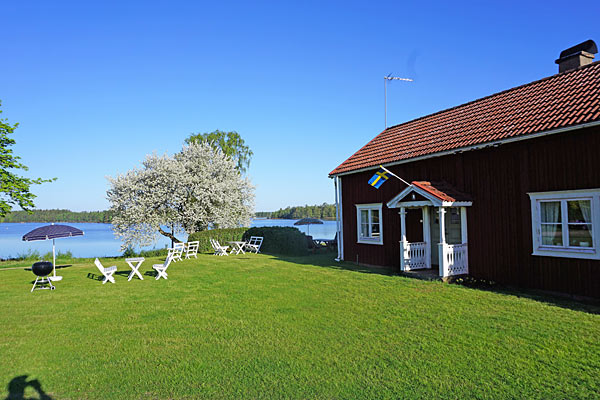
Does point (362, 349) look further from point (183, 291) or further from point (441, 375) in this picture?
point (183, 291)

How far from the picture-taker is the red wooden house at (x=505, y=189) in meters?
8.36

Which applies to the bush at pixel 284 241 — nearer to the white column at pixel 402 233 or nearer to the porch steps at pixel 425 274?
the white column at pixel 402 233

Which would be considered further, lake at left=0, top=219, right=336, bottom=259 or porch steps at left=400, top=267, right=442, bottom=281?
lake at left=0, top=219, right=336, bottom=259

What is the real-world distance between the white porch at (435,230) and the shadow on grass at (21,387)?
8989 millimetres

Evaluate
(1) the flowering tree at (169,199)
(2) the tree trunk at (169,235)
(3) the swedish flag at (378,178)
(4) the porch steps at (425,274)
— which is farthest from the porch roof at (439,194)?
(2) the tree trunk at (169,235)

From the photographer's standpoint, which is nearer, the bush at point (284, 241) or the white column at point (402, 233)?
the white column at point (402, 233)

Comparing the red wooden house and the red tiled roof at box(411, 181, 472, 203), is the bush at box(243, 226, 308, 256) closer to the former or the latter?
the red wooden house

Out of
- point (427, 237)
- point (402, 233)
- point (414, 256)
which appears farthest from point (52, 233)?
point (427, 237)

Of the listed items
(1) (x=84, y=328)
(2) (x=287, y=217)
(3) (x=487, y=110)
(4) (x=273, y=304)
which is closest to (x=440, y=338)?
(4) (x=273, y=304)

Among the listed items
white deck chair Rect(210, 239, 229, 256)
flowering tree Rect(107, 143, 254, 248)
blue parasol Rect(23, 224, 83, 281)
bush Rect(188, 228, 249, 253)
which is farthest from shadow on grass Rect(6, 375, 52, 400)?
flowering tree Rect(107, 143, 254, 248)

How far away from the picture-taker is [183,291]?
10102 mm

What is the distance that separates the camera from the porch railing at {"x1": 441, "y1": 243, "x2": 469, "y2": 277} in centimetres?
1048

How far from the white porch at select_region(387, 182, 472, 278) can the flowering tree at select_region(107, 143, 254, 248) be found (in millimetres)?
16469

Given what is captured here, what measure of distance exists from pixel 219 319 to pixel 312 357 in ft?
8.50
